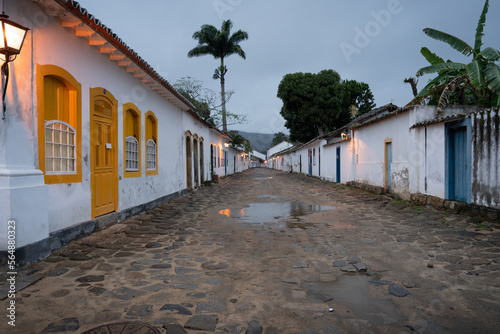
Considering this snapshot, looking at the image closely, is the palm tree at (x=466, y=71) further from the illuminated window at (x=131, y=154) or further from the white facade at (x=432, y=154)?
the illuminated window at (x=131, y=154)

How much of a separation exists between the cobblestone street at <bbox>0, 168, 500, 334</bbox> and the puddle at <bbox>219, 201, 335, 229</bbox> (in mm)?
738

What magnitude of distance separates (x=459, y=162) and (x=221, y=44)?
79.8 ft

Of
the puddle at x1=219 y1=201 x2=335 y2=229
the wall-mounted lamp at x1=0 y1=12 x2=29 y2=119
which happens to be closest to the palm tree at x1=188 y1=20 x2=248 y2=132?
the puddle at x1=219 y1=201 x2=335 y2=229

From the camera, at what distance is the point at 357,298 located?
10.5 ft

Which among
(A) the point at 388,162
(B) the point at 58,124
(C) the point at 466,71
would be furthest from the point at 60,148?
(C) the point at 466,71

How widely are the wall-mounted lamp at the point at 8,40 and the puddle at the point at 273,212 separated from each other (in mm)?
5276

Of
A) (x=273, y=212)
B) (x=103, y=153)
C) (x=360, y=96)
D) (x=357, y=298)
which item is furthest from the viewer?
(x=360, y=96)

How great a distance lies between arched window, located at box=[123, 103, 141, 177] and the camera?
784 centimetres

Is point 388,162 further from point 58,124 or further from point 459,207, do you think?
point 58,124

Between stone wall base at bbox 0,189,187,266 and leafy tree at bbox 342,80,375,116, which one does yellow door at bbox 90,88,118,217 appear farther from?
leafy tree at bbox 342,80,375,116

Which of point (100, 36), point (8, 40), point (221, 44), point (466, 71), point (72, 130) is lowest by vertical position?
point (72, 130)

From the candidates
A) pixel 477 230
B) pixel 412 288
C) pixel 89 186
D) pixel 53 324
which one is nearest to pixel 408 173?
pixel 477 230

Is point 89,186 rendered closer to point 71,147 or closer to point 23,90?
point 71,147

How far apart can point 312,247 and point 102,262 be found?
3.22m
